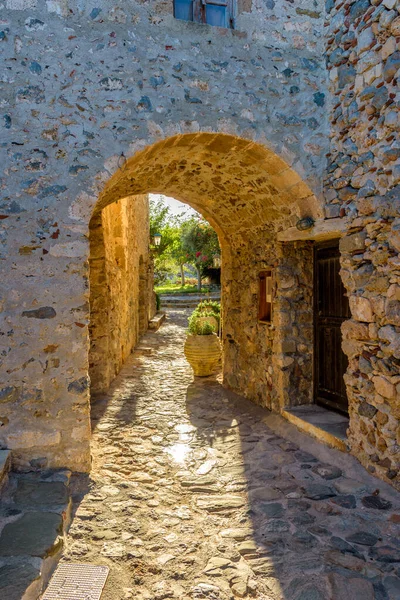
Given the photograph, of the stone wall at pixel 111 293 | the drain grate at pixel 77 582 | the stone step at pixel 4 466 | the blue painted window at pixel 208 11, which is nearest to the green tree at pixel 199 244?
the stone wall at pixel 111 293

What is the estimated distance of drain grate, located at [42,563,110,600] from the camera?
77.9 inches

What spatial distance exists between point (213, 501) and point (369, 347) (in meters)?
1.65

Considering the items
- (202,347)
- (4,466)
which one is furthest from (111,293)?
(4,466)

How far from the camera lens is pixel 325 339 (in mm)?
4195

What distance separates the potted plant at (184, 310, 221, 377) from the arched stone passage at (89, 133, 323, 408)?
452 millimetres

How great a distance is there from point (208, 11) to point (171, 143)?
1205 millimetres

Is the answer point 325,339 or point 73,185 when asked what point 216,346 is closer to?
point 325,339

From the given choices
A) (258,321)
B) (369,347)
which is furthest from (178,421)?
(369,347)

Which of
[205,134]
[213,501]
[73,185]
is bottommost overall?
[213,501]

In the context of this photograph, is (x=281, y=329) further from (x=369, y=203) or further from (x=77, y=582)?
(x=77, y=582)

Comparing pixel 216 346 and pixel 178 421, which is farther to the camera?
pixel 216 346

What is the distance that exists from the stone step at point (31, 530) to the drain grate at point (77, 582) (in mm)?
48

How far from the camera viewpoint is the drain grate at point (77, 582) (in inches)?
77.9

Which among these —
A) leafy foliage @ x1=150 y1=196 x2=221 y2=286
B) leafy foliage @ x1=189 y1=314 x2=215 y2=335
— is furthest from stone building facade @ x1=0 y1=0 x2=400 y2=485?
leafy foliage @ x1=150 y1=196 x2=221 y2=286
